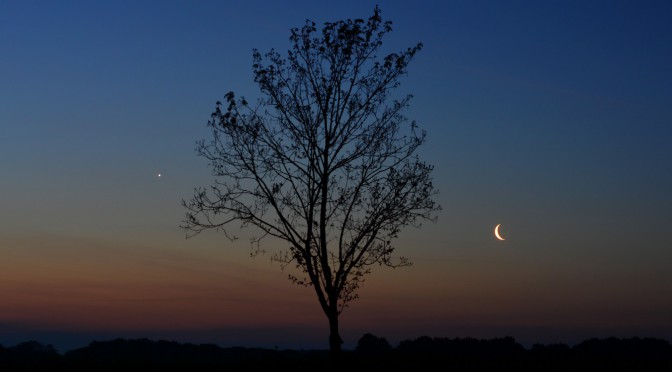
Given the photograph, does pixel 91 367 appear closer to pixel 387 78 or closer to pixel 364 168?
pixel 364 168

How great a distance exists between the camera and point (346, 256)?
30.2 m

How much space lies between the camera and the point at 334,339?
30125 millimetres

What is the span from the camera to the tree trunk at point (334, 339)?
30000 millimetres

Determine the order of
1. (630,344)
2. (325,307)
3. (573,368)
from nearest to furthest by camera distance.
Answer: (325,307) < (573,368) < (630,344)

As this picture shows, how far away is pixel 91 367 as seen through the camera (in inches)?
1371

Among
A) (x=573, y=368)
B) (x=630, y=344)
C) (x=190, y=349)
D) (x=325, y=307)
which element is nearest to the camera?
(x=325, y=307)

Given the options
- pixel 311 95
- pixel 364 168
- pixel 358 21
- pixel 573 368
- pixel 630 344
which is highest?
A: pixel 358 21

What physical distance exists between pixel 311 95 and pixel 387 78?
334 centimetres

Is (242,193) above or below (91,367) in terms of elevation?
above

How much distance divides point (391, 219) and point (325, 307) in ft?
14.7

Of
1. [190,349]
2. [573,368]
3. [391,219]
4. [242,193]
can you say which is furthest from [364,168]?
[190,349]

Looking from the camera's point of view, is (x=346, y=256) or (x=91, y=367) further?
(x=91, y=367)

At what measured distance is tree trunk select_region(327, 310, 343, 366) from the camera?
3000cm

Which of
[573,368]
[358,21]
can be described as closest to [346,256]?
[358,21]
